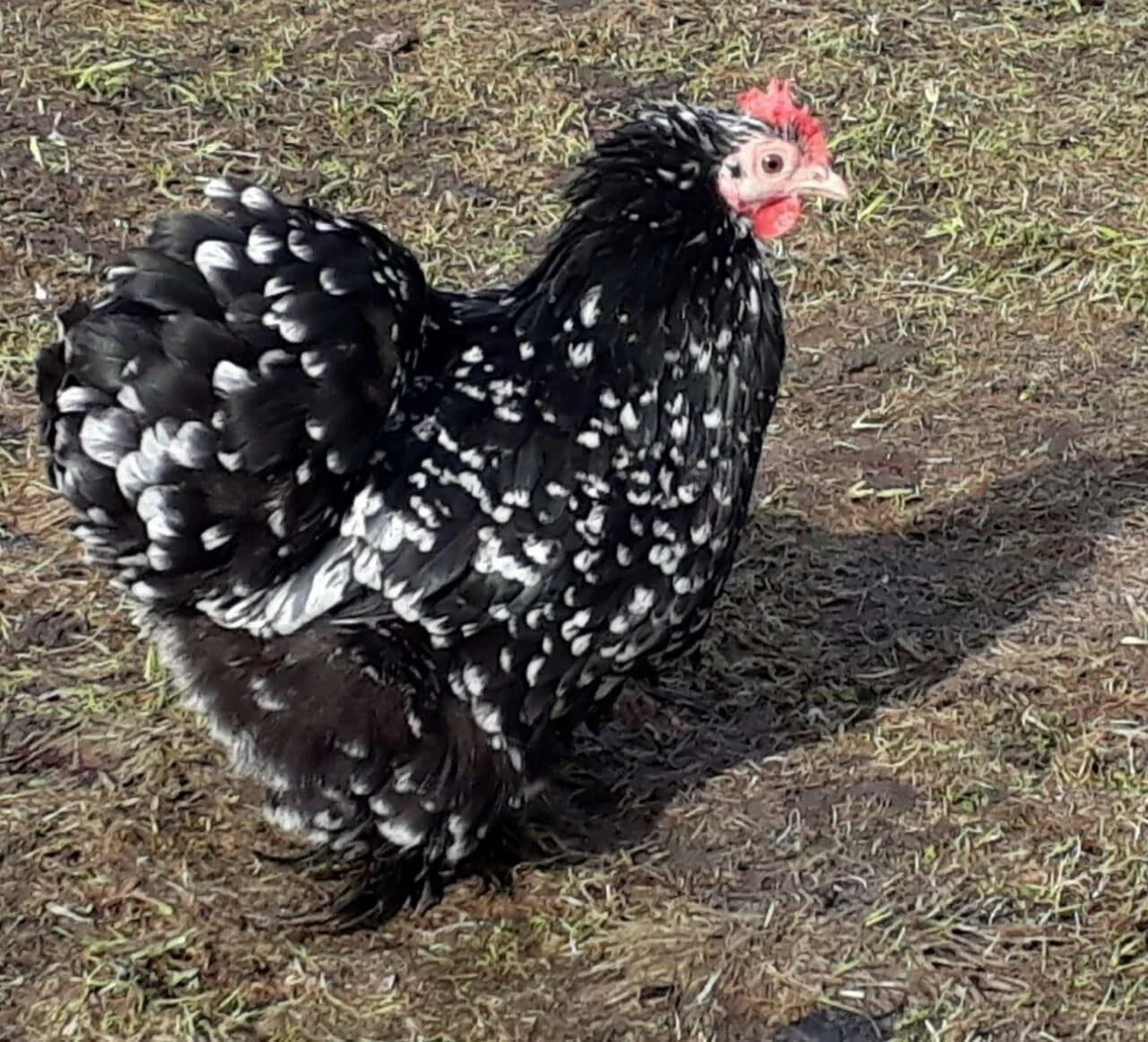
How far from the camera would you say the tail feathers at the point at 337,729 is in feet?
10.8

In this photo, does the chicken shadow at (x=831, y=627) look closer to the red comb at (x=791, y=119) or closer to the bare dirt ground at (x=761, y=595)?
the bare dirt ground at (x=761, y=595)

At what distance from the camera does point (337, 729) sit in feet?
10.8

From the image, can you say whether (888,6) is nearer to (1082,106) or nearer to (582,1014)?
(1082,106)

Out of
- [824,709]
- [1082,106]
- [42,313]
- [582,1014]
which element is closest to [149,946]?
[582,1014]

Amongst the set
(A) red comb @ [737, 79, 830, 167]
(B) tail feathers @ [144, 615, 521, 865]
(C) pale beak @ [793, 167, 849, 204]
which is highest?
(A) red comb @ [737, 79, 830, 167]

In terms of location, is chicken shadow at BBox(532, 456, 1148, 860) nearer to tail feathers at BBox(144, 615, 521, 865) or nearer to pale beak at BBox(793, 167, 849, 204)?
tail feathers at BBox(144, 615, 521, 865)

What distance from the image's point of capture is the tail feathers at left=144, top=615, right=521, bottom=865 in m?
3.29

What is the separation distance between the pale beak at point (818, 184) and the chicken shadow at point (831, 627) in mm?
1179

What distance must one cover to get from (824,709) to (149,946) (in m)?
1.58

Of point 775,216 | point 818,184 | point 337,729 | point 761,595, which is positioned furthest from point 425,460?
point 761,595

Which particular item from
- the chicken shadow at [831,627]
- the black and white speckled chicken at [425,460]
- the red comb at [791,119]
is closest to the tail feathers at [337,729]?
the black and white speckled chicken at [425,460]

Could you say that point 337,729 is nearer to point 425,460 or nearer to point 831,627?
point 425,460

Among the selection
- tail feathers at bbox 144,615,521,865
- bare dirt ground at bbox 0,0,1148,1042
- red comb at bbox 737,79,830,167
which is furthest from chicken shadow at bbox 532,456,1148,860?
red comb at bbox 737,79,830,167

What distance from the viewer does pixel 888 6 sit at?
733cm
